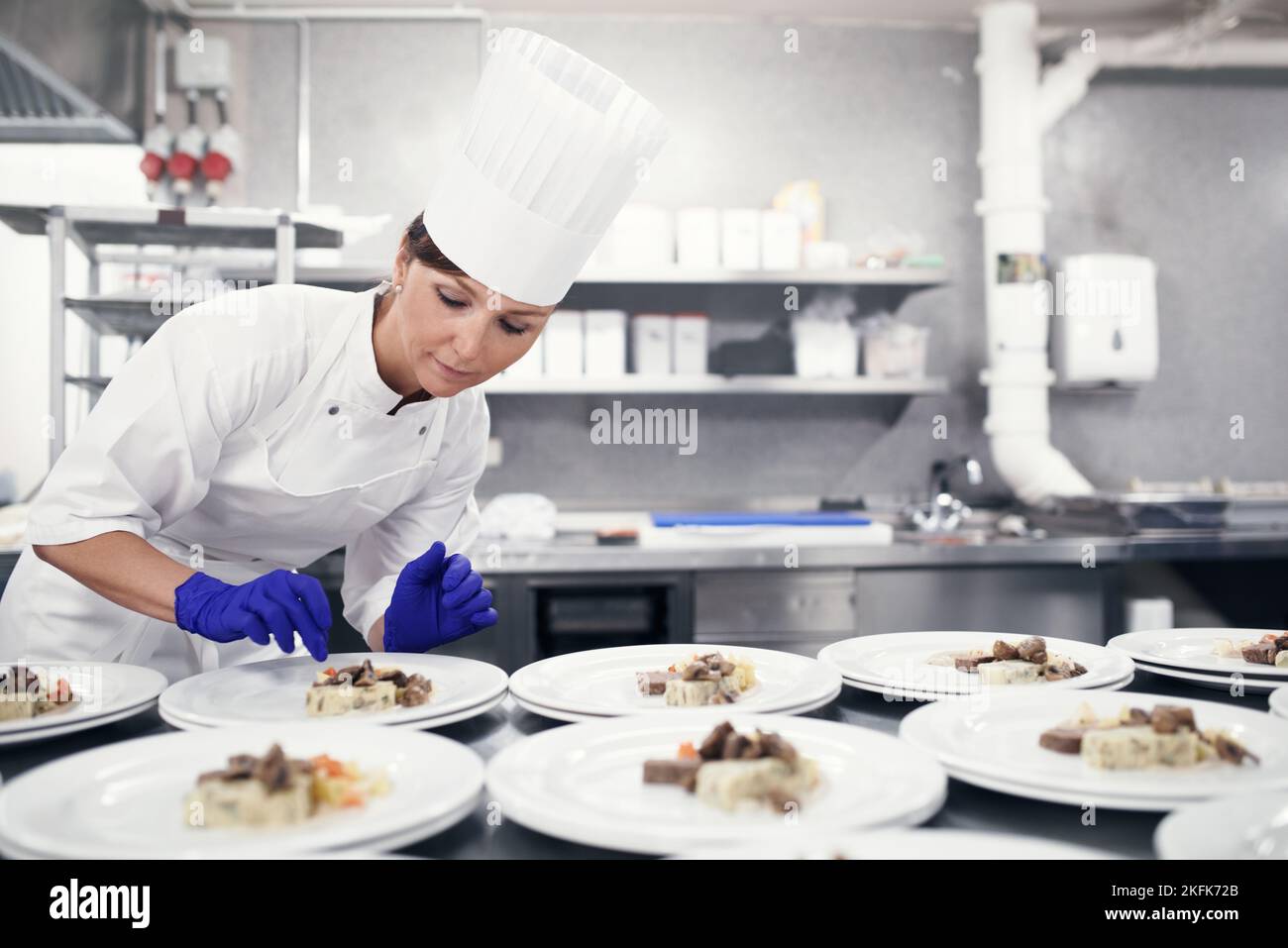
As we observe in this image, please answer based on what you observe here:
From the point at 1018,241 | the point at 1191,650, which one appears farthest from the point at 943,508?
the point at 1191,650

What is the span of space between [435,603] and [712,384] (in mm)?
2096

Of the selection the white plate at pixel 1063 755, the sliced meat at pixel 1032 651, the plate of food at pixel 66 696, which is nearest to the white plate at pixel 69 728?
the plate of food at pixel 66 696

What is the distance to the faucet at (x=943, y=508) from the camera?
11.1 ft

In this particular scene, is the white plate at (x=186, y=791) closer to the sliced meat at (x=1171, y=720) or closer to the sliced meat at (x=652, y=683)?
the sliced meat at (x=652, y=683)

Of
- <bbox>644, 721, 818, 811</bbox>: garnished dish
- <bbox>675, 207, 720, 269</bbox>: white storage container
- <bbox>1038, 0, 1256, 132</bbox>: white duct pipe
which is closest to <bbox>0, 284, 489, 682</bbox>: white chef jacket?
<bbox>644, 721, 818, 811</bbox>: garnished dish

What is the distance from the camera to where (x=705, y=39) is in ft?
12.4

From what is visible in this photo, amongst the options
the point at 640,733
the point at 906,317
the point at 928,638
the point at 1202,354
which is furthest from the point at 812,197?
the point at 640,733

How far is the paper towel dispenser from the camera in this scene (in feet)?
11.5

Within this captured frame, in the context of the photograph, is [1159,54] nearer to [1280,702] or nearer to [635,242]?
[635,242]

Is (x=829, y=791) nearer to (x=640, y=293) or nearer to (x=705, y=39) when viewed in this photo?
(x=640, y=293)

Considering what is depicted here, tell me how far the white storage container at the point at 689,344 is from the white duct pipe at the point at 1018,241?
1.13m

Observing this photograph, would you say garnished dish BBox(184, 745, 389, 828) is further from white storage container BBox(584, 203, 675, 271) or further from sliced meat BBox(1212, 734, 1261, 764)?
white storage container BBox(584, 203, 675, 271)

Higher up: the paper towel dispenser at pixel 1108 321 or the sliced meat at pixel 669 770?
the paper towel dispenser at pixel 1108 321

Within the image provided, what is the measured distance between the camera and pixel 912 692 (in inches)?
41.8
